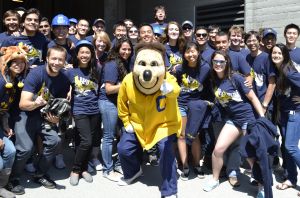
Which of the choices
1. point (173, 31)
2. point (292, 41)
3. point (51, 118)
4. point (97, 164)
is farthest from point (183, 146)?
point (292, 41)

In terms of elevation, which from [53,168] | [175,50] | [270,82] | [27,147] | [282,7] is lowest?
[53,168]

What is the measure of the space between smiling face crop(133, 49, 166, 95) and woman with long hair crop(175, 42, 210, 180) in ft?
2.55

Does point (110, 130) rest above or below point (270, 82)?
below

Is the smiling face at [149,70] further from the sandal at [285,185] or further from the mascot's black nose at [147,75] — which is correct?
the sandal at [285,185]

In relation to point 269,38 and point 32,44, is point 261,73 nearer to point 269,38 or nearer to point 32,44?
point 269,38

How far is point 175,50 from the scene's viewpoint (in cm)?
526

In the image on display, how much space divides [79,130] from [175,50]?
1.82 metres

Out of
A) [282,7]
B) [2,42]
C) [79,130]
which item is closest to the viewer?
[79,130]

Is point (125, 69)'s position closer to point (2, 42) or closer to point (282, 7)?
point (2, 42)

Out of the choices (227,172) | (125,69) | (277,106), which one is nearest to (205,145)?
(227,172)

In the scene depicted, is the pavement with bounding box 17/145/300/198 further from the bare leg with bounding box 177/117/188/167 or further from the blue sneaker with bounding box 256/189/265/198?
the bare leg with bounding box 177/117/188/167

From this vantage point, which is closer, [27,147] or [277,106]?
[27,147]

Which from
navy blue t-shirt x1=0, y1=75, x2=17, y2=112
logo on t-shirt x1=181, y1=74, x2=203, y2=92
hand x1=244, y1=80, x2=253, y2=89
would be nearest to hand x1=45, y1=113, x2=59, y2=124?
navy blue t-shirt x1=0, y1=75, x2=17, y2=112

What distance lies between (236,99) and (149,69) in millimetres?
1236
